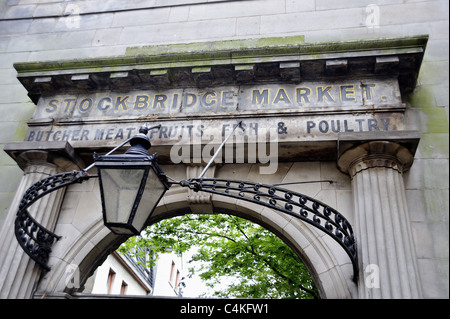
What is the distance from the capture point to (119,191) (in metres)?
3.91

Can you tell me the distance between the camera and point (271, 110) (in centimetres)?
577

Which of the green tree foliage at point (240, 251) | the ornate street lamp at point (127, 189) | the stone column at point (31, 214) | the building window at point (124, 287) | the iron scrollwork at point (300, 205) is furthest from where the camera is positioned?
the building window at point (124, 287)

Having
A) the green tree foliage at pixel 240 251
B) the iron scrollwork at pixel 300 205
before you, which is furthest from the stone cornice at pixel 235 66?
the green tree foliage at pixel 240 251

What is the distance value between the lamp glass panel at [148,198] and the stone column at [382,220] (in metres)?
2.26

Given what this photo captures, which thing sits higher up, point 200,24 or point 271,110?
point 200,24

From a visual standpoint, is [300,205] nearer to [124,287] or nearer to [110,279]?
[110,279]

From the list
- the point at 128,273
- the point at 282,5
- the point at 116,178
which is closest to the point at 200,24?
the point at 282,5

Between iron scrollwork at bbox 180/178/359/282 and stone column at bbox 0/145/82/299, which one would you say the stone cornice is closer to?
stone column at bbox 0/145/82/299

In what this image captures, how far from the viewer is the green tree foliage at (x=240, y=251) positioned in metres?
10.0

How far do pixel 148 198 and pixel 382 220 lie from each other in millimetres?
2530

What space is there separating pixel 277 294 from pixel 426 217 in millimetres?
6567

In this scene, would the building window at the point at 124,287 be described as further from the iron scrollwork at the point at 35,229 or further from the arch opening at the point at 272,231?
the iron scrollwork at the point at 35,229
